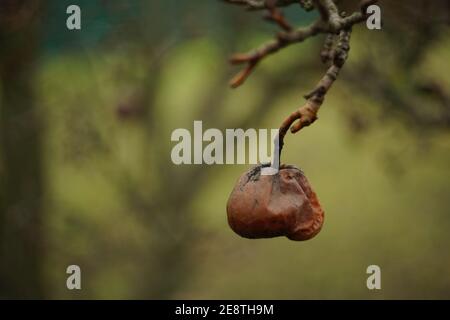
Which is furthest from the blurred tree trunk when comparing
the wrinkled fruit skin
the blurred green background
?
the wrinkled fruit skin

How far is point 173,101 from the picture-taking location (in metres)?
5.02

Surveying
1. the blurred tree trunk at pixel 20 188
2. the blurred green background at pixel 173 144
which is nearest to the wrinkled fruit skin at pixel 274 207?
the blurred green background at pixel 173 144

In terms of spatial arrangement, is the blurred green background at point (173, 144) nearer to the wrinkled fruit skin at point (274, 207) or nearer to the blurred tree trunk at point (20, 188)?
the blurred tree trunk at point (20, 188)

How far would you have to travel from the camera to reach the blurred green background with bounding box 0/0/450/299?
336cm

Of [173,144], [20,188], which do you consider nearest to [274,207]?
[20,188]

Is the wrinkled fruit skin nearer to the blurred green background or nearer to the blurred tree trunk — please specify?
A: the blurred green background

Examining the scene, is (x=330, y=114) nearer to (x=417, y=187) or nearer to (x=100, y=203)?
(x=417, y=187)

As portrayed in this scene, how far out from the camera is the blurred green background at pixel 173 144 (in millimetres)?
3361

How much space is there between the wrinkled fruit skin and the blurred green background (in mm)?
1397

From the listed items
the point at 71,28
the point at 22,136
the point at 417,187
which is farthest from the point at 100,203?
the point at 417,187

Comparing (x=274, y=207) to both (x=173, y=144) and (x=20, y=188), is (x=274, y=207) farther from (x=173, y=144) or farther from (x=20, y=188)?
(x=173, y=144)

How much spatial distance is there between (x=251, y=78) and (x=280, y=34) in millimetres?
3160

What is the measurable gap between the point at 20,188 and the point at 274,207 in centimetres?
274

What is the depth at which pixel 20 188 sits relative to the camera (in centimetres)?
399
